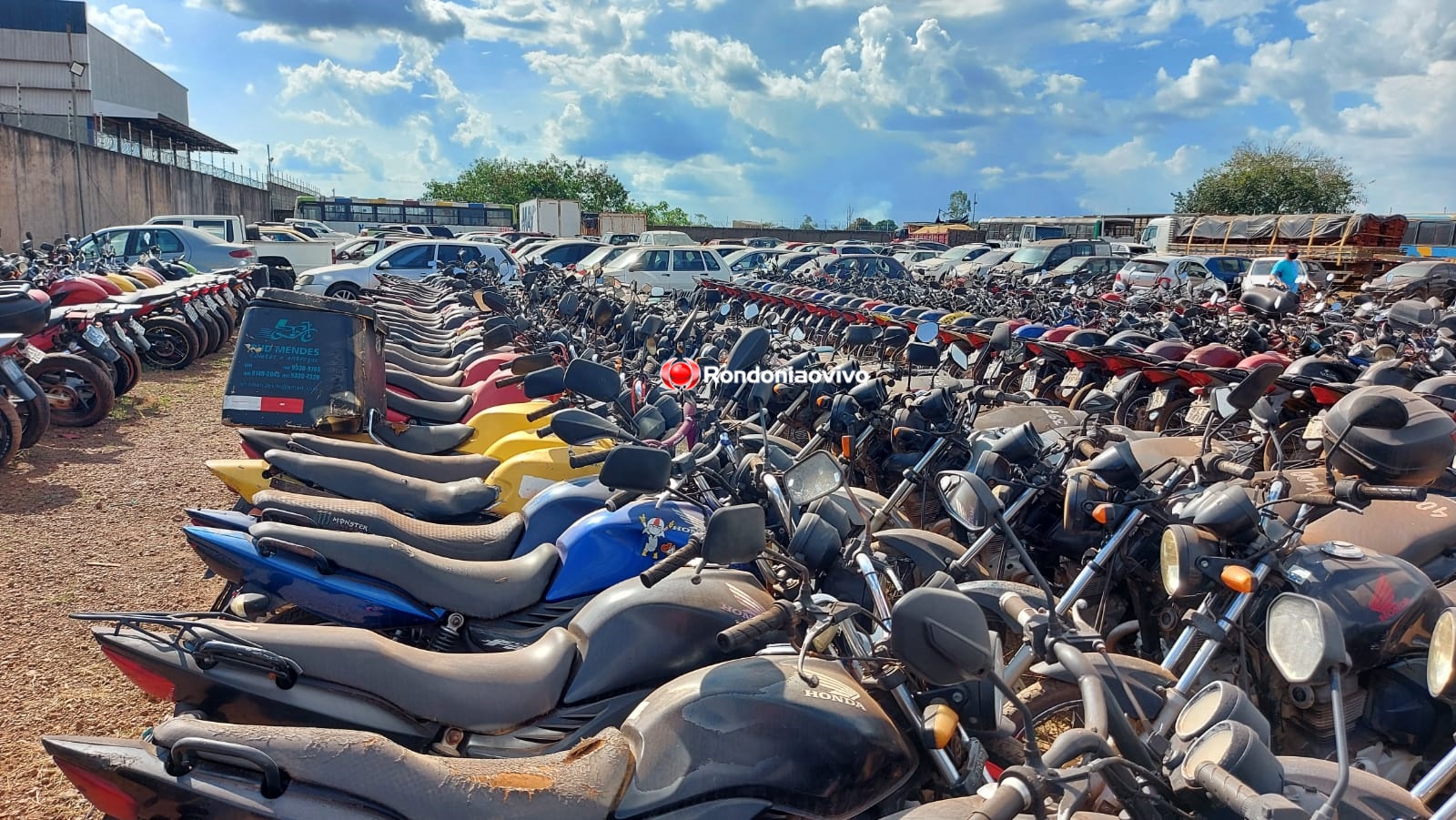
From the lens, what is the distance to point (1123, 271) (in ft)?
58.7

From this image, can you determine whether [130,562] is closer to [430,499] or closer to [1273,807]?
[430,499]

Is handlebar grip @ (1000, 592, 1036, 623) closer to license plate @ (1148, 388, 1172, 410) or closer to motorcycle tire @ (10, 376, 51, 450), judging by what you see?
license plate @ (1148, 388, 1172, 410)

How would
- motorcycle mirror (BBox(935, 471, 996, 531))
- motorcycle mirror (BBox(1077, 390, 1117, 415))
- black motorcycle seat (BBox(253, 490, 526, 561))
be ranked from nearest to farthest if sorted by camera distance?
motorcycle mirror (BBox(935, 471, 996, 531))
black motorcycle seat (BBox(253, 490, 526, 561))
motorcycle mirror (BBox(1077, 390, 1117, 415))

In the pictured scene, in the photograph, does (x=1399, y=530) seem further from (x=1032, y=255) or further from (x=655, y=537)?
(x=1032, y=255)

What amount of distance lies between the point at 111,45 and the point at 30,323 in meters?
44.8

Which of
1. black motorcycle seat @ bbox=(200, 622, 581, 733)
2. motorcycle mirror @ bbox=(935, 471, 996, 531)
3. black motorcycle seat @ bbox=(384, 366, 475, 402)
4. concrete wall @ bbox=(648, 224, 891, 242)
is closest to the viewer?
black motorcycle seat @ bbox=(200, 622, 581, 733)

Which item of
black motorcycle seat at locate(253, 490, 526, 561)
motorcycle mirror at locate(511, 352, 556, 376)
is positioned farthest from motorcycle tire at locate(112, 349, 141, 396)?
black motorcycle seat at locate(253, 490, 526, 561)

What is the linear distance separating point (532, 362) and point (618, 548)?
2.18 meters

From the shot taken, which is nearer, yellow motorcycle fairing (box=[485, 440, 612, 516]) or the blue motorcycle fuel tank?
the blue motorcycle fuel tank

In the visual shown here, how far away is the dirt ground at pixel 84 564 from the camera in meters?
3.24

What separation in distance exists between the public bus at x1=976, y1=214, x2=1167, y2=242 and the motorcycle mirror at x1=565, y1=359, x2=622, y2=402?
3221cm

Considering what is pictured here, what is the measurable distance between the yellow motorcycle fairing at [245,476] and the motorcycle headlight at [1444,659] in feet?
12.0

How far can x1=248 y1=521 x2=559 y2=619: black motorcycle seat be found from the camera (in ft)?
8.93

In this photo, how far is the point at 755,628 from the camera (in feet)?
6.40
